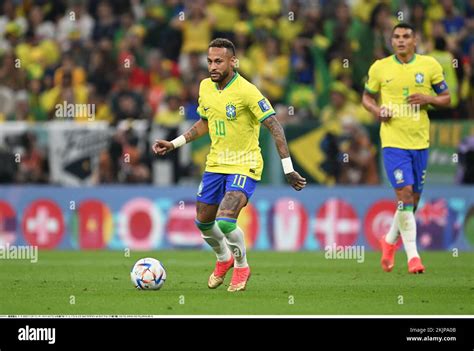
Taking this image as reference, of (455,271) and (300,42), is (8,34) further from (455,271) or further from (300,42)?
(455,271)

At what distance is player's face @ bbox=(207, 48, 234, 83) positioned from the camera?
40.2 feet

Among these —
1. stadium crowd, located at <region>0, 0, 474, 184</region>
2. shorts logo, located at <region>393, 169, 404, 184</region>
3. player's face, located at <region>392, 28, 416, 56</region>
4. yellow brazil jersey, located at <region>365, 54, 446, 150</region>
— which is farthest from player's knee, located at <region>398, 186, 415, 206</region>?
stadium crowd, located at <region>0, 0, 474, 184</region>

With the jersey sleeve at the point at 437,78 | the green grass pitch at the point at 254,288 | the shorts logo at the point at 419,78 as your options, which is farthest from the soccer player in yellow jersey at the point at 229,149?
the jersey sleeve at the point at 437,78

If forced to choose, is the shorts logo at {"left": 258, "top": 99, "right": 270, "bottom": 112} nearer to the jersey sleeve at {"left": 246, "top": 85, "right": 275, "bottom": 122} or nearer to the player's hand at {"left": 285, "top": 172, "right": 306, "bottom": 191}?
the jersey sleeve at {"left": 246, "top": 85, "right": 275, "bottom": 122}

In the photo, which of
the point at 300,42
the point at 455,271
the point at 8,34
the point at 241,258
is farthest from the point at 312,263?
the point at 8,34

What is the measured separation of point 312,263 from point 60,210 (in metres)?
4.98

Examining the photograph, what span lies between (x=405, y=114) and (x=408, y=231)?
1406 mm

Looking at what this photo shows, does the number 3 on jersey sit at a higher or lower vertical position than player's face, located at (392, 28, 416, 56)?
lower

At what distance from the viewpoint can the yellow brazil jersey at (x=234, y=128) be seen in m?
12.4

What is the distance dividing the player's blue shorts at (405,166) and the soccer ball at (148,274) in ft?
10.5

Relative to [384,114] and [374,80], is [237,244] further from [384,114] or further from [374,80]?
[374,80]

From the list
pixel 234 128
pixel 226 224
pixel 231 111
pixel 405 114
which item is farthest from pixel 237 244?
pixel 405 114

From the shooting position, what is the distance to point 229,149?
12492mm

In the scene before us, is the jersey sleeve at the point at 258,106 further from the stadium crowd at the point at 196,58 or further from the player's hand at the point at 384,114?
the stadium crowd at the point at 196,58
